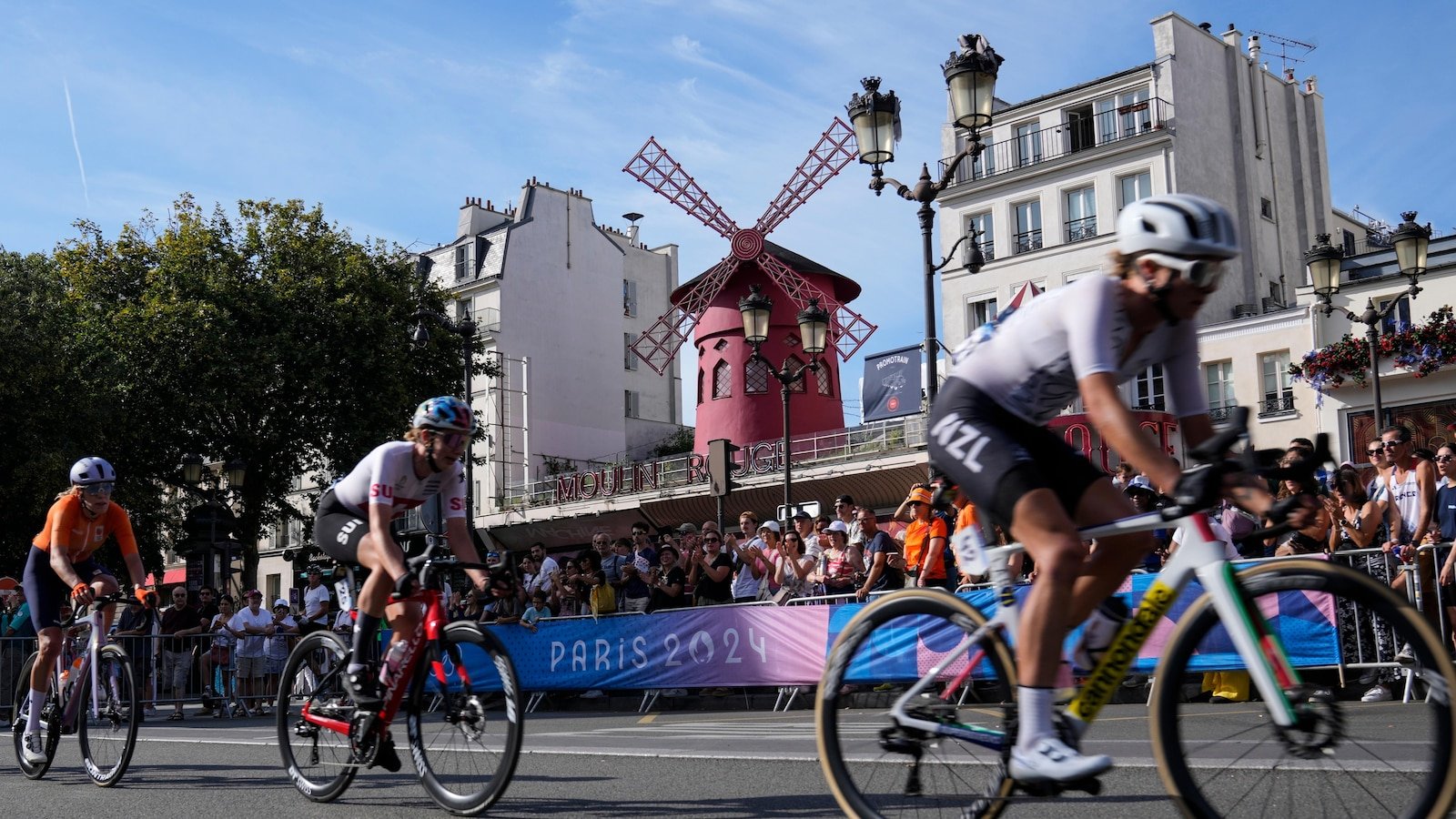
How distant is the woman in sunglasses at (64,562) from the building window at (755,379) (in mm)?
43991

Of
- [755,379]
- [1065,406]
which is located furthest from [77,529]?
[755,379]

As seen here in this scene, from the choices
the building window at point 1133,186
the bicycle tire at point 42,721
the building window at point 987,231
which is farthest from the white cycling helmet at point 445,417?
the building window at point 987,231

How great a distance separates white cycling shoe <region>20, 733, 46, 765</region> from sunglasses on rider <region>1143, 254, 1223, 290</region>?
7440 millimetres

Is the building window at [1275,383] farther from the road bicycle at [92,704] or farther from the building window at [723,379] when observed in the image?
the road bicycle at [92,704]

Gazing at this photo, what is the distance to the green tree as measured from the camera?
128ft

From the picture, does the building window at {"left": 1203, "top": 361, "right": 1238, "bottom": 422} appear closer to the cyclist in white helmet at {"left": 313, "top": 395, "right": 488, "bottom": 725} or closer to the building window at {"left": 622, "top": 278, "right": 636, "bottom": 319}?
the building window at {"left": 622, "top": 278, "right": 636, "bottom": 319}

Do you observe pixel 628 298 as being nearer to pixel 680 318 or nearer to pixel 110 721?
pixel 680 318

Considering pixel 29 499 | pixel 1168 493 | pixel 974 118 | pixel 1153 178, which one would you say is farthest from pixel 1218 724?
pixel 1153 178

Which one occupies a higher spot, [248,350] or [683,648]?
[248,350]

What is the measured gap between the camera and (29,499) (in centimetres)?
3547

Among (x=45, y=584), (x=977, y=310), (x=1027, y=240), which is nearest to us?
(x=45, y=584)

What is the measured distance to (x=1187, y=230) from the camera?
3936 millimetres

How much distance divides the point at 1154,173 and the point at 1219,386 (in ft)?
24.3

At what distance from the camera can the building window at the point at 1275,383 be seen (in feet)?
136
